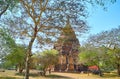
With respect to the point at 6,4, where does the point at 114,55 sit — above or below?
above

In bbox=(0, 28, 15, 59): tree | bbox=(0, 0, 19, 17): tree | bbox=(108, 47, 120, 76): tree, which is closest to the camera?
bbox=(0, 0, 19, 17): tree

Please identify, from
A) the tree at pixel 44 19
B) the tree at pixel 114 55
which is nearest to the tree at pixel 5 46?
the tree at pixel 44 19

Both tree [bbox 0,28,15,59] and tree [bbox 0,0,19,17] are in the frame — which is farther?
tree [bbox 0,28,15,59]

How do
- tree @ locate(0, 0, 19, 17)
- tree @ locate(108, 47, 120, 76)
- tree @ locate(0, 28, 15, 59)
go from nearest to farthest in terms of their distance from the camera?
tree @ locate(0, 0, 19, 17) < tree @ locate(0, 28, 15, 59) < tree @ locate(108, 47, 120, 76)

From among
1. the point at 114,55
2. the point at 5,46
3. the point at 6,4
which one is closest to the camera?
the point at 6,4

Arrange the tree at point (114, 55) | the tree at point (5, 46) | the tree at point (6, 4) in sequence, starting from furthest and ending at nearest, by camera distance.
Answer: the tree at point (114, 55)
the tree at point (5, 46)
the tree at point (6, 4)

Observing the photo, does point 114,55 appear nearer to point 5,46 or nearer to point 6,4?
point 5,46

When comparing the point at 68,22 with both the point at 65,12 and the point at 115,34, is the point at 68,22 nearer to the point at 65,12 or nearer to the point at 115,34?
the point at 65,12

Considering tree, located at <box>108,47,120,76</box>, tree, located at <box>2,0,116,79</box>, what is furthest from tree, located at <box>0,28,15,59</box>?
tree, located at <box>108,47,120,76</box>

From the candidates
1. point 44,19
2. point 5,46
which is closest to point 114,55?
point 5,46

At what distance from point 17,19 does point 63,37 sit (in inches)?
129

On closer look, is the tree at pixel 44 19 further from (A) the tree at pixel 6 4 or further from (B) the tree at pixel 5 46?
(B) the tree at pixel 5 46

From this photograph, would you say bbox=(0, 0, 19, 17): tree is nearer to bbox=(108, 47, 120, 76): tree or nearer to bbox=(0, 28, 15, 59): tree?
bbox=(0, 28, 15, 59): tree

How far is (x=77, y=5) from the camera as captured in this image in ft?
50.6
